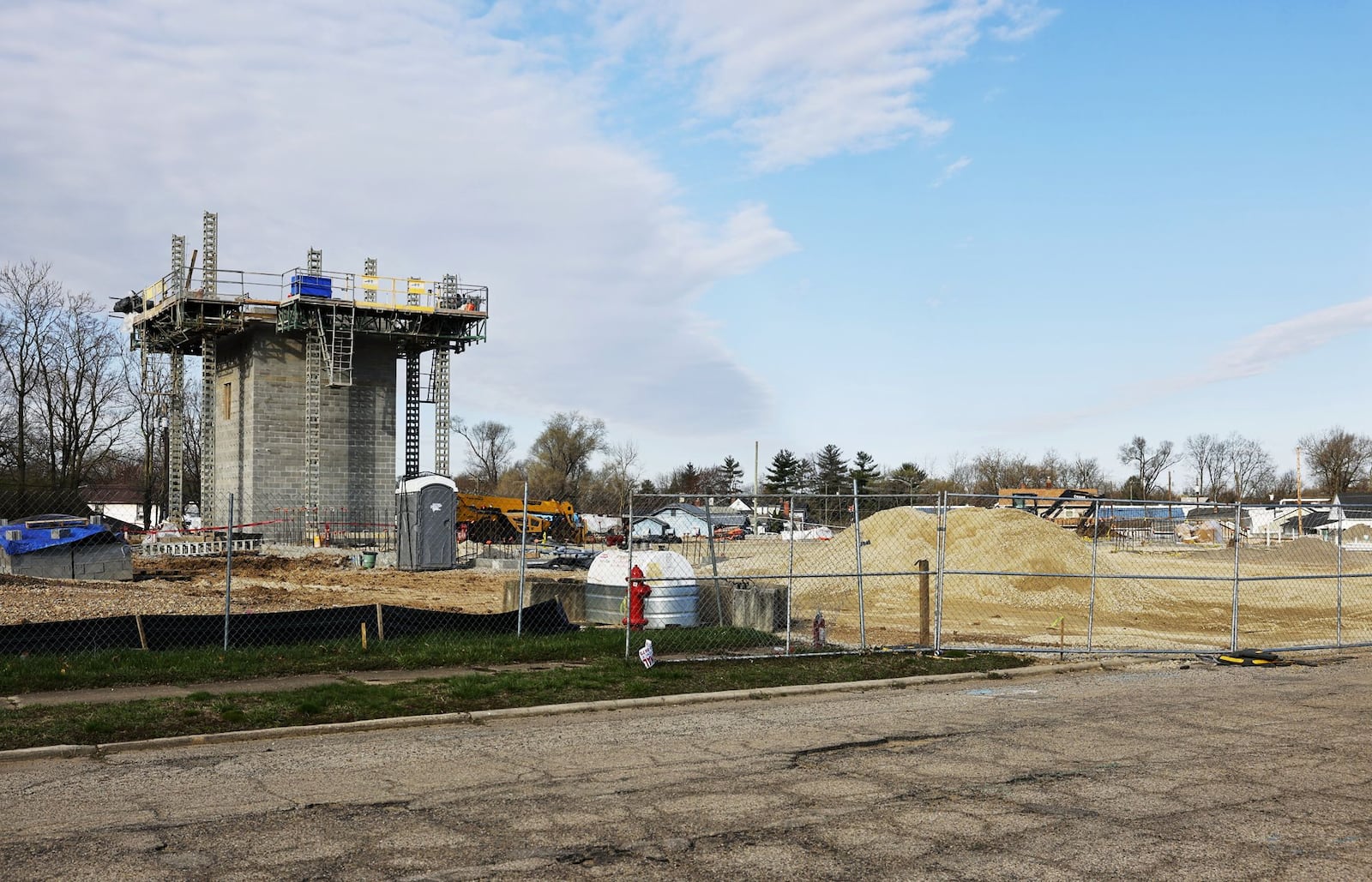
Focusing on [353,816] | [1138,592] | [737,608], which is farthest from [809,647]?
[1138,592]

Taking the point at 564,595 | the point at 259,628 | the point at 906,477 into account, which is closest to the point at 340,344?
the point at 564,595

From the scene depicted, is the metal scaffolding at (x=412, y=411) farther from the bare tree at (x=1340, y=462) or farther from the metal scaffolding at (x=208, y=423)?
the bare tree at (x=1340, y=462)

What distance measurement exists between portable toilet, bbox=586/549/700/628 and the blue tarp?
16.8 metres

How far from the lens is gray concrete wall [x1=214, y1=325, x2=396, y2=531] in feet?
159

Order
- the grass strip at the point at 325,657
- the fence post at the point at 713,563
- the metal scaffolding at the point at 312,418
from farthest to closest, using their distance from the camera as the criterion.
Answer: the metal scaffolding at the point at 312,418, the fence post at the point at 713,563, the grass strip at the point at 325,657

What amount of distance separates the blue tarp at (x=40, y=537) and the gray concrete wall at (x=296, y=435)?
684 inches

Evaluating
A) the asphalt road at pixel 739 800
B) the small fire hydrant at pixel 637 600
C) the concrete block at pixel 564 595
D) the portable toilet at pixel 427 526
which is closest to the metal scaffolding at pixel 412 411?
the portable toilet at pixel 427 526

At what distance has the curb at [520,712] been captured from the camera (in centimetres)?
977

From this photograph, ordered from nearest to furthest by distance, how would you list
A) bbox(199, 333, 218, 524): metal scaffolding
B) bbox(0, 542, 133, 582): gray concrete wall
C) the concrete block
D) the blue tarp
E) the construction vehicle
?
the concrete block, the blue tarp, bbox(0, 542, 133, 582): gray concrete wall, the construction vehicle, bbox(199, 333, 218, 524): metal scaffolding

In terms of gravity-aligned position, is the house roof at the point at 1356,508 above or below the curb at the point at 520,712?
above

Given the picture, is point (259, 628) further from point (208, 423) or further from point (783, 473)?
point (783, 473)

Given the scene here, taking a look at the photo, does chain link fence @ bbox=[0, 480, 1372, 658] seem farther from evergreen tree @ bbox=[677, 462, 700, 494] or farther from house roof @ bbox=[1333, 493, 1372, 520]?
evergreen tree @ bbox=[677, 462, 700, 494]

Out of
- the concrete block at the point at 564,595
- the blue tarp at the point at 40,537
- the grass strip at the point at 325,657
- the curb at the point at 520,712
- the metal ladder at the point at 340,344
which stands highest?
the metal ladder at the point at 340,344

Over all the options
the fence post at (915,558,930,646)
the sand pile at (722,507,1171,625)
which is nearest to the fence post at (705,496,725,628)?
the fence post at (915,558,930,646)
